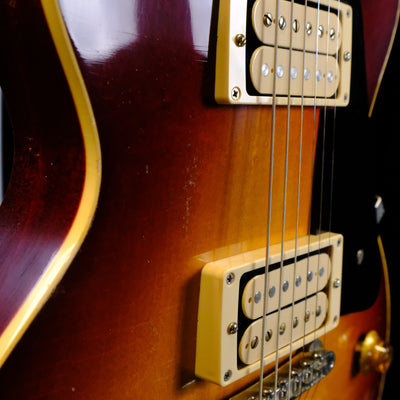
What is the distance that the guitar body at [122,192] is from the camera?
32cm

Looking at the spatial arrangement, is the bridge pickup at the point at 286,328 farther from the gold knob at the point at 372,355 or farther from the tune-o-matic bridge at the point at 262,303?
the gold knob at the point at 372,355

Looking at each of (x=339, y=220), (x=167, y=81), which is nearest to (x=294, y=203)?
(x=339, y=220)

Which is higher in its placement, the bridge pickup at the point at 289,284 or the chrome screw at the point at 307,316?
the bridge pickup at the point at 289,284

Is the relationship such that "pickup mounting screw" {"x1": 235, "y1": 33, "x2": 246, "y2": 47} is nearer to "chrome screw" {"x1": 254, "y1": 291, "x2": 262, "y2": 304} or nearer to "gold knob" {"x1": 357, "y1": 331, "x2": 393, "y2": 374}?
"chrome screw" {"x1": 254, "y1": 291, "x2": 262, "y2": 304}

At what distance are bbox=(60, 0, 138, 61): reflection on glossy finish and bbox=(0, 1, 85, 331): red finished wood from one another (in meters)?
0.02

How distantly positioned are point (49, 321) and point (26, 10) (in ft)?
0.63

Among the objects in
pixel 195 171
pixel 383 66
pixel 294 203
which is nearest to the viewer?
pixel 195 171

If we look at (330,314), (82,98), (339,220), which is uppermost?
(82,98)

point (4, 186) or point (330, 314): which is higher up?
point (4, 186)

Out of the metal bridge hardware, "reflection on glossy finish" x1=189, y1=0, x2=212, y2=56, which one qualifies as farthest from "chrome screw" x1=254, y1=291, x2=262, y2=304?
"reflection on glossy finish" x1=189, y1=0, x2=212, y2=56

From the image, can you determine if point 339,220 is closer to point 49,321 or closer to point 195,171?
point 195,171

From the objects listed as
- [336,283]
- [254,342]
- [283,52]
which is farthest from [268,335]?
[283,52]

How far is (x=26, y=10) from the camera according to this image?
30 cm

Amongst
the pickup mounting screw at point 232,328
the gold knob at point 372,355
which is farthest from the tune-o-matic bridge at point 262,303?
the gold knob at point 372,355
